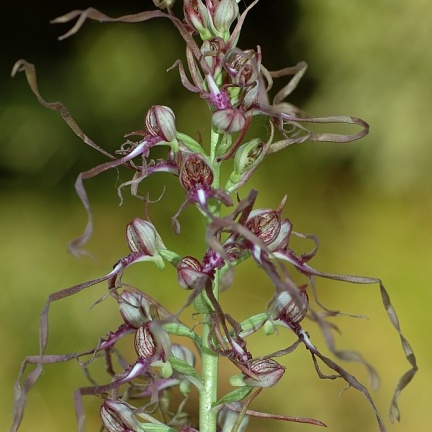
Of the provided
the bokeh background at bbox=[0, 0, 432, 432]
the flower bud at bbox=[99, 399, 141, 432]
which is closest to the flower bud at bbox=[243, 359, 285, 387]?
the flower bud at bbox=[99, 399, 141, 432]

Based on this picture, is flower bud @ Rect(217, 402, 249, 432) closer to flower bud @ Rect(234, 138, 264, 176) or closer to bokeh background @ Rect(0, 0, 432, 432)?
flower bud @ Rect(234, 138, 264, 176)

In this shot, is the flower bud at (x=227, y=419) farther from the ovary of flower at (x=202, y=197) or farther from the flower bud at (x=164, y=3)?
the flower bud at (x=164, y=3)

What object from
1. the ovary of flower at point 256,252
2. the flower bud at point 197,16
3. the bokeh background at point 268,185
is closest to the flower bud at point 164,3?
the flower bud at point 197,16

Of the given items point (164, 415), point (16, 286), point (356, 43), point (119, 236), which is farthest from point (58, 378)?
point (164, 415)

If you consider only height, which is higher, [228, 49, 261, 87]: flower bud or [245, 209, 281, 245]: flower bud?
[228, 49, 261, 87]: flower bud

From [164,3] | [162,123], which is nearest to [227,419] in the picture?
[162,123]

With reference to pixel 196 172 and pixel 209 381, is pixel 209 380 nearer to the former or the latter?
pixel 209 381
